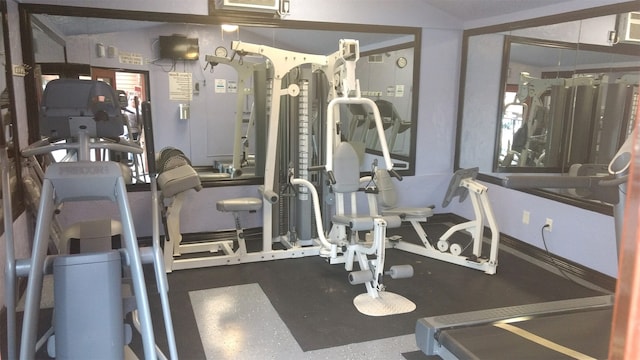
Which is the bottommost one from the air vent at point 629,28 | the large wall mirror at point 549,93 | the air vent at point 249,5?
the large wall mirror at point 549,93

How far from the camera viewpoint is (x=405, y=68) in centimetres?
511

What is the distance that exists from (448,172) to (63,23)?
4130 millimetres

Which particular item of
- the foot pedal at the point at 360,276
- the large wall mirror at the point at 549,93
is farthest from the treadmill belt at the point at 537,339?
the large wall mirror at the point at 549,93

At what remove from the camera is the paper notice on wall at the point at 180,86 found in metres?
4.25

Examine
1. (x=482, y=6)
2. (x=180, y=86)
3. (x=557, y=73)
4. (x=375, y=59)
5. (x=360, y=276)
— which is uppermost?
(x=482, y=6)

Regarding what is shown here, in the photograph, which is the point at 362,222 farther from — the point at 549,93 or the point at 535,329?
the point at 549,93

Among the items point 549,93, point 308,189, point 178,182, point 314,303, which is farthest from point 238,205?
point 549,93

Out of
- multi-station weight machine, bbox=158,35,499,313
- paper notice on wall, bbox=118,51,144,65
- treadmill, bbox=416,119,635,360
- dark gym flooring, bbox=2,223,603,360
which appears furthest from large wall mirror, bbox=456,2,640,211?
paper notice on wall, bbox=118,51,144,65

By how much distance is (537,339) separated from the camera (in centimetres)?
232

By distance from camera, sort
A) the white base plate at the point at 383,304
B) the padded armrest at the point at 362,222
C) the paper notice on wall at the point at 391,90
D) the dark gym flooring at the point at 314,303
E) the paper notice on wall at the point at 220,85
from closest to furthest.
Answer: the dark gym flooring at the point at 314,303 → the white base plate at the point at 383,304 → the padded armrest at the point at 362,222 → the paper notice on wall at the point at 220,85 → the paper notice on wall at the point at 391,90

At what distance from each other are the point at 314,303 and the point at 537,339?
1456 mm

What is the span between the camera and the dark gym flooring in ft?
8.69

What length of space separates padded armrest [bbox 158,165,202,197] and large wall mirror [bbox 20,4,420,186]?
0.75 metres

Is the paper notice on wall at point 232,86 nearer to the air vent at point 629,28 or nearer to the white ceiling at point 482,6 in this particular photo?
the white ceiling at point 482,6
